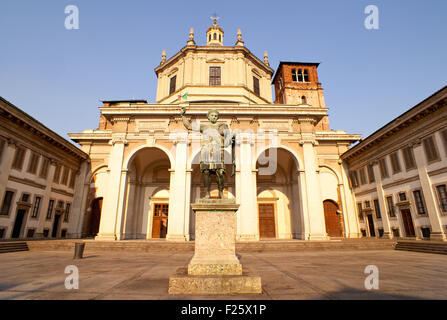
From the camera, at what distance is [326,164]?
23406 mm

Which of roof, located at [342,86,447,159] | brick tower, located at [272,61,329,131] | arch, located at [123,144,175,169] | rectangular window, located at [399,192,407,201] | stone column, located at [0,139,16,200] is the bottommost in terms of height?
rectangular window, located at [399,192,407,201]

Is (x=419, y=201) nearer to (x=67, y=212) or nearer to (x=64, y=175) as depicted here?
(x=64, y=175)

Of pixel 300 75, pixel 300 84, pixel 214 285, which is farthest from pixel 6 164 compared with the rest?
pixel 300 75

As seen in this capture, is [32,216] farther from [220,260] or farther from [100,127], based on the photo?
[220,260]

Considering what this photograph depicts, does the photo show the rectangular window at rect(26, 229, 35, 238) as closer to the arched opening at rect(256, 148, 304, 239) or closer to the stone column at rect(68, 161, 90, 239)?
the stone column at rect(68, 161, 90, 239)

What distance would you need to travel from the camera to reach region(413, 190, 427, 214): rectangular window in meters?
15.9

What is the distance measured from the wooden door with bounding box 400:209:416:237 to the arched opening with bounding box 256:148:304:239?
792 cm

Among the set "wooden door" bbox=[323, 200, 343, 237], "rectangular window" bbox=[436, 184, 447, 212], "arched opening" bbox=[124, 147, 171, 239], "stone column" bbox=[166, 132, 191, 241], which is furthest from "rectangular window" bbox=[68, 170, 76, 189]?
"rectangular window" bbox=[436, 184, 447, 212]

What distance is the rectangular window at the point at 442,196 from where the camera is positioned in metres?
14.3

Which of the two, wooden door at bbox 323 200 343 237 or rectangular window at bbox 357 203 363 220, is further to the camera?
wooden door at bbox 323 200 343 237

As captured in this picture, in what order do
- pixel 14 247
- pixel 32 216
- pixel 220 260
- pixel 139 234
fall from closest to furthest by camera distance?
pixel 220 260, pixel 14 247, pixel 32 216, pixel 139 234

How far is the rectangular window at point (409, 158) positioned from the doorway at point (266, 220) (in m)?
11.5
